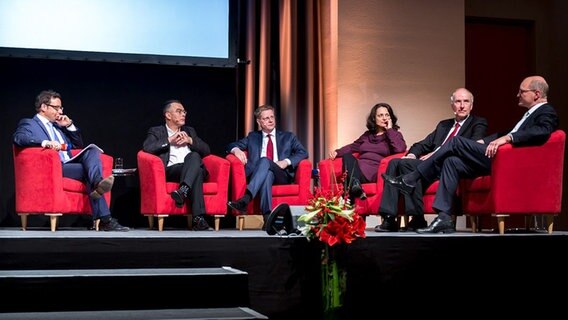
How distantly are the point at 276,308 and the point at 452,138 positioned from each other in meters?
1.90

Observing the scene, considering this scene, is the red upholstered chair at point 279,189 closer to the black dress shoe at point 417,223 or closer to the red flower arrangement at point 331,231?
the black dress shoe at point 417,223

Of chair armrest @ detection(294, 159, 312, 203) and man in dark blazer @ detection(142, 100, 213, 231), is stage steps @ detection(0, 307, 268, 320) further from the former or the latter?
chair armrest @ detection(294, 159, 312, 203)

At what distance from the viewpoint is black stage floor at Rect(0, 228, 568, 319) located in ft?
13.5

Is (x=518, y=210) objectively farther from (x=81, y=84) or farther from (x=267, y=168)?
(x=81, y=84)

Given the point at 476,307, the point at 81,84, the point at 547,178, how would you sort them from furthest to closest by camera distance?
the point at 81,84 → the point at 547,178 → the point at 476,307

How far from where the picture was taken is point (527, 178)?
513cm

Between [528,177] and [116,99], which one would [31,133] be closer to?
[116,99]

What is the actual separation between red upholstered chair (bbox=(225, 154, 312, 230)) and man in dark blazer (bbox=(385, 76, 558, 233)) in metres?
0.87

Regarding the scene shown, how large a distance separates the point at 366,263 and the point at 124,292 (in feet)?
4.96

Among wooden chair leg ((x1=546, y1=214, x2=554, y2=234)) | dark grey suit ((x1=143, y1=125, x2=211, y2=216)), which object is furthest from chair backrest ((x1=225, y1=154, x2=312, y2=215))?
wooden chair leg ((x1=546, y1=214, x2=554, y2=234))

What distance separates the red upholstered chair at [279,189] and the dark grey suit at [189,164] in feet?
0.79

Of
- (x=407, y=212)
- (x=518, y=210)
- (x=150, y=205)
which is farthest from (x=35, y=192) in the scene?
(x=518, y=210)

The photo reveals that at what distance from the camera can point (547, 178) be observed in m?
5.14

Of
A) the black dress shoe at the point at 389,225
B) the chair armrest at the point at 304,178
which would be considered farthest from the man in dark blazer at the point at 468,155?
the chair armrest at the point at 304,178
